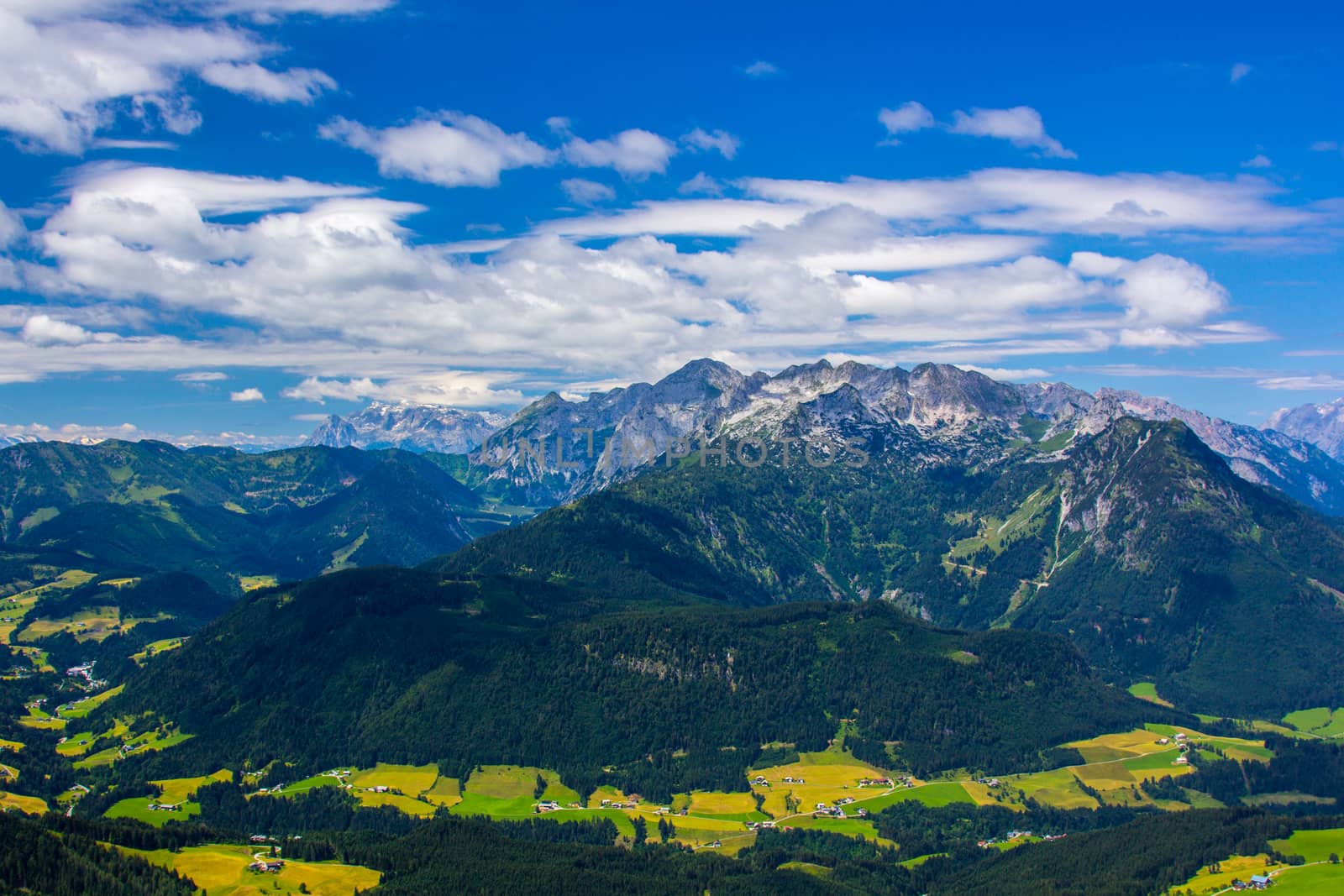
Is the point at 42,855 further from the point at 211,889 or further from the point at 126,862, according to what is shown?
the point at 211,889

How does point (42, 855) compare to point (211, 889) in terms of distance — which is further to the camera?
point (211, 889)

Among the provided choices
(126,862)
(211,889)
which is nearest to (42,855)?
(126,862)

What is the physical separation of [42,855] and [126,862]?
15852 millimetres

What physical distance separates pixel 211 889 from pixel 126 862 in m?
16.8

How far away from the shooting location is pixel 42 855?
18550 cm

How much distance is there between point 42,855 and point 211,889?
30.6 metres

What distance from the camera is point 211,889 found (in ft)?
652

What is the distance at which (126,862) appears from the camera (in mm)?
196875
